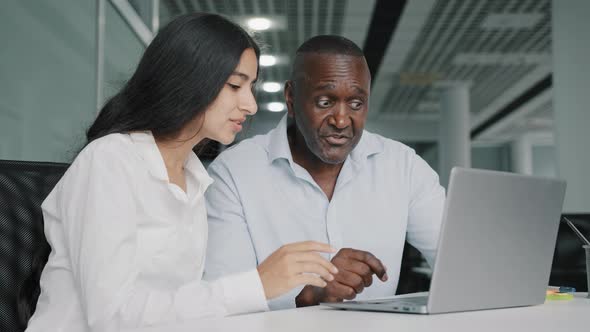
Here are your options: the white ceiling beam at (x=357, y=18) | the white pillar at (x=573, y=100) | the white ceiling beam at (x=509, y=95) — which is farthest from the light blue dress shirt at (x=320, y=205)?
the white ceiling beam at (x=509, y=95)

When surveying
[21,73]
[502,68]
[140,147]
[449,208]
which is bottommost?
[449,208]

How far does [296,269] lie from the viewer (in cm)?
113

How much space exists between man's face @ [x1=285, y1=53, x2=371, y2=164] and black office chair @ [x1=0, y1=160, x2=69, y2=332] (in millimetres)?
683

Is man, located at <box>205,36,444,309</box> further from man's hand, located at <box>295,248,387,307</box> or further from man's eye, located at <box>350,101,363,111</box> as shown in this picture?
man's hand, located at <box>295,248,387,307</box>

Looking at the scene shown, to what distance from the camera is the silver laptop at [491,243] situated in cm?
99

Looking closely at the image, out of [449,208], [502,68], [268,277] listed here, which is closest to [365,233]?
[268,277]

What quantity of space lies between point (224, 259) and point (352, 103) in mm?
522

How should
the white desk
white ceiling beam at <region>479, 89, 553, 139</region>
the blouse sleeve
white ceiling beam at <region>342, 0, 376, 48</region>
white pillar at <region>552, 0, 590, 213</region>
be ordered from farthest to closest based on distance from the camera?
white ceiling beam at <region>479, 89, 553, 139</region>
white ceiling beam at <region>342, 0, 376, 48</region>
white pillar at <region>552, 0, 590, 213</region>
the blouse sleeve
the white desk

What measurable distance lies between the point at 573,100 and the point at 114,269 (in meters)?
4.39

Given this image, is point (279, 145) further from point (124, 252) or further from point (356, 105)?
point (124, 252)

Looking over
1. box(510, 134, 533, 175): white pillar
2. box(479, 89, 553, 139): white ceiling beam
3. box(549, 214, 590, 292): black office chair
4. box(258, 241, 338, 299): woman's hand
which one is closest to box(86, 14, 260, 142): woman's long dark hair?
box(258, 241, 338, 299): woman's hand

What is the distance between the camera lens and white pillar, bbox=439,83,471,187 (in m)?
10.4

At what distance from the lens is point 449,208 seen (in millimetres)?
969

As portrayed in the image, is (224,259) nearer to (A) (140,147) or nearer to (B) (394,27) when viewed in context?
(A) (140,147)
